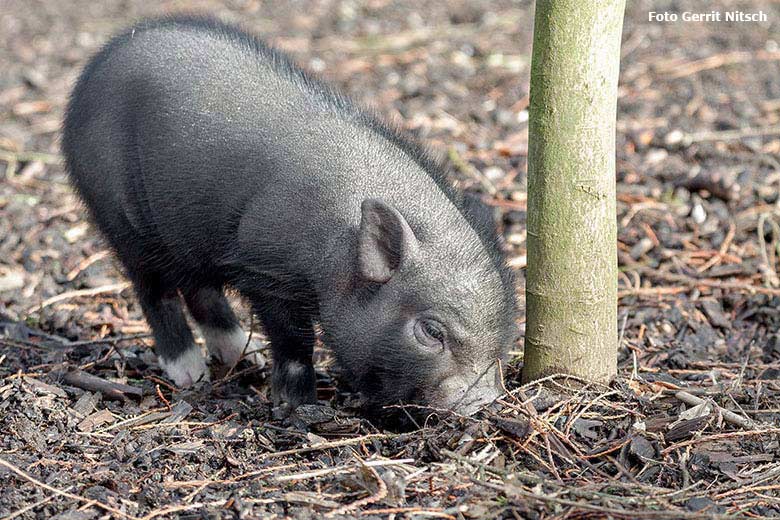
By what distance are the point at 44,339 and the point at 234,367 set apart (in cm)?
143

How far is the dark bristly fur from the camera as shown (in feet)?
17.9

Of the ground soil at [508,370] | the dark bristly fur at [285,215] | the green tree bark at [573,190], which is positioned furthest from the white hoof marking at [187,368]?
the green tree bark at [573,190]

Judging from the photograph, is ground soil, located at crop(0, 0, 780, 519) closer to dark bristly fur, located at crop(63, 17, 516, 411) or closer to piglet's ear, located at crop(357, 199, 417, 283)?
dark bristly fur, located at crop(63, 17, 516, 411)

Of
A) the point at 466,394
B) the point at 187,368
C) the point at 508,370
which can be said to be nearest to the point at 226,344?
the point at 187,368

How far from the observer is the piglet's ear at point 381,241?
5273 mm

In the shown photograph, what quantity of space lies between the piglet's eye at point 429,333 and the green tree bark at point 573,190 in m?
0.51

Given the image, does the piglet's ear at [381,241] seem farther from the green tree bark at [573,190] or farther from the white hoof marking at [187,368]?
the white hoof marking at [187,368]

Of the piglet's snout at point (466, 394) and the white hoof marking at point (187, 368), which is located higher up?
the piglet's snout at point (466, 394)

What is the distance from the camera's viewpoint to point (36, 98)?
12195mm

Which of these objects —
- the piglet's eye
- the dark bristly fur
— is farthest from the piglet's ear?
the piglet's eye

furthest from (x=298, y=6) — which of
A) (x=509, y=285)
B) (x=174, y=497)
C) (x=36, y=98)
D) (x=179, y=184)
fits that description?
(x=174, y=497)

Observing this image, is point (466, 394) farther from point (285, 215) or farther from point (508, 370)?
point (285, 215)

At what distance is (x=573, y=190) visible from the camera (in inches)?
205

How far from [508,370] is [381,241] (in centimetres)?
126
